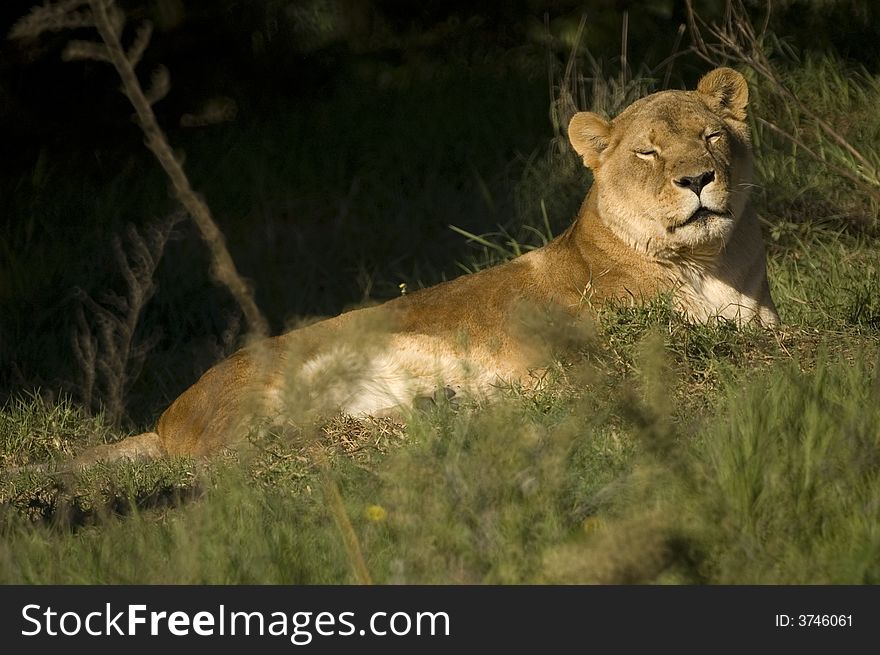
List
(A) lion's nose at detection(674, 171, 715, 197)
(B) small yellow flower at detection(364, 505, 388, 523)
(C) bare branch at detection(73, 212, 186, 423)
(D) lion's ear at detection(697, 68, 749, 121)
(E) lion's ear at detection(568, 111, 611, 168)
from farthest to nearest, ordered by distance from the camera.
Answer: (E) lion's ear at detection(568, 111, 611, 168) < (D) lion's ear at detection(697, 68, 749, 121) < (A) lion's nose at detection(674, 171, 715, 197) < (C) bare branch at detection(73, 212, 186, 423) < (B) small yellow flower at detection(364, 505, 388, 523)

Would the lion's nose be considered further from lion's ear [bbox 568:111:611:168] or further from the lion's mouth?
lion's ear [bbox 568:111:611:168]

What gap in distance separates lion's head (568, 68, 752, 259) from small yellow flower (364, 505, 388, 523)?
1.90 m

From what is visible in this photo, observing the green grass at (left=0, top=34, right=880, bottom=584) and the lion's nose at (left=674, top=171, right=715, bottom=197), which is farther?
the lion's nose at (left=674, top=171, right=715, bottom=197)

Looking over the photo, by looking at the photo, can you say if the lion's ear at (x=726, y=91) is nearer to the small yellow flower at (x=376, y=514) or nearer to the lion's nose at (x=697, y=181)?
the lion's nose at (x=697, y=181)

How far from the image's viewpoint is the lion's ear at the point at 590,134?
557 centimetres

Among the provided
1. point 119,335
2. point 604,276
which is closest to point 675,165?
point 604,276

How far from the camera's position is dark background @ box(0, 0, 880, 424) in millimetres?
7902

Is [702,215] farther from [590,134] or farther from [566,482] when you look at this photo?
[566,482]

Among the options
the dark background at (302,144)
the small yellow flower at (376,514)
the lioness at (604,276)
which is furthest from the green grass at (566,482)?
the dark background at (302,144)

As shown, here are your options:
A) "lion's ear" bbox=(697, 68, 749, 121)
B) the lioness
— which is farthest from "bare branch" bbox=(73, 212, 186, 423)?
"lion's ear" bbox=(697, 68, 749, 121)

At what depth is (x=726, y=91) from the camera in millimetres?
5438

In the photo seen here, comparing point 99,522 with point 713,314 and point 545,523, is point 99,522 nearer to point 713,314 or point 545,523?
point 545,523

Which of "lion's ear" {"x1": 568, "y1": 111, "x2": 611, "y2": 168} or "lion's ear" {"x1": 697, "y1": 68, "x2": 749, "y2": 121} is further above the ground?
"lion's ear" {"x1": 697, "y1": 68, "x2": 749, "y2": 121}

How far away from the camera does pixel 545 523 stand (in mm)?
3312
